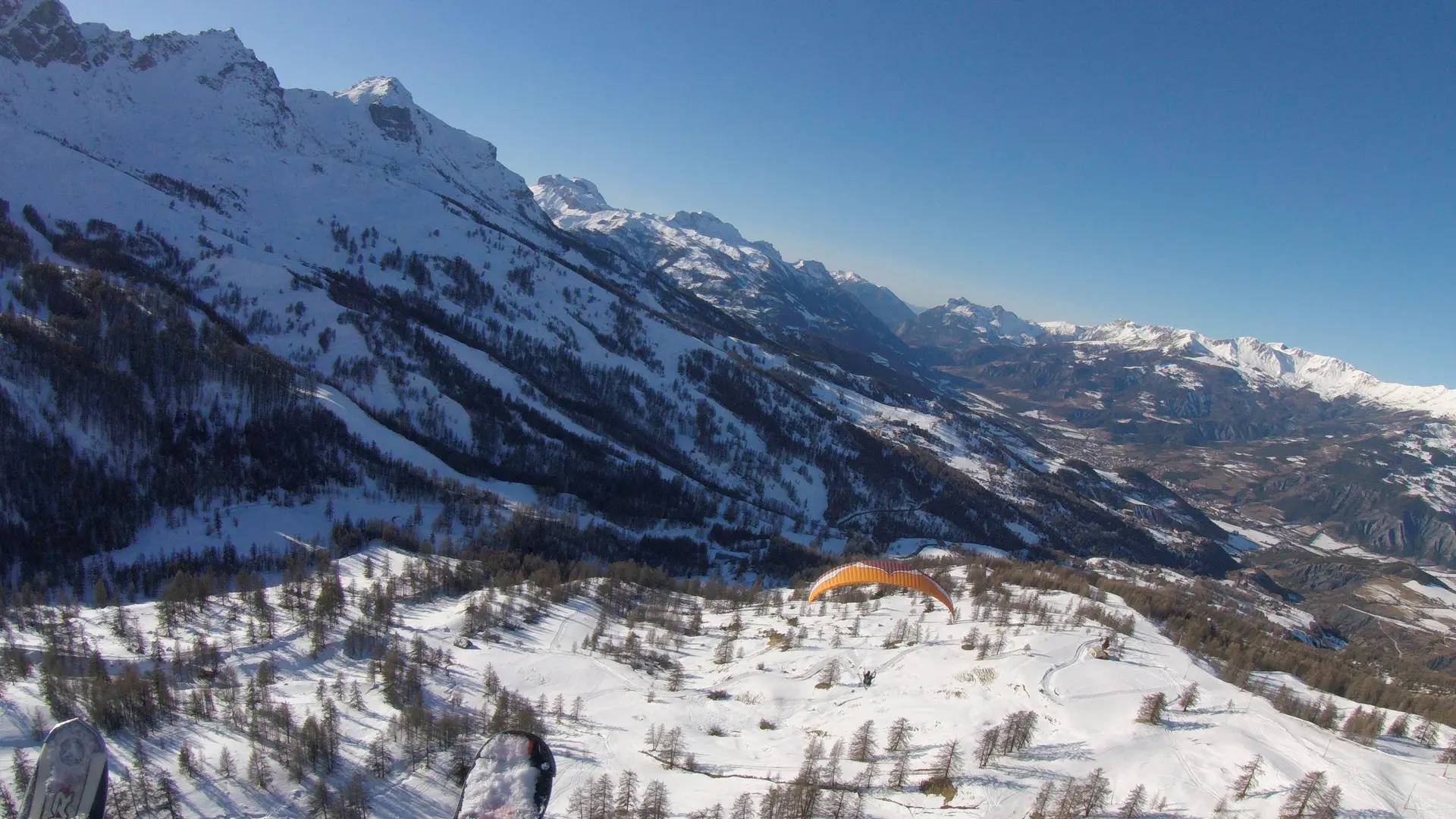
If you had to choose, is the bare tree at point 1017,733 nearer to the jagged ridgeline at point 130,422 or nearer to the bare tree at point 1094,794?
the bare tree at point 1094,794

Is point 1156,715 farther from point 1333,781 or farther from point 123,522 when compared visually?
point 123,522

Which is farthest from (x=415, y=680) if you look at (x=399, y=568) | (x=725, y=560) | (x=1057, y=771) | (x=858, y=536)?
(x=858, y=536)

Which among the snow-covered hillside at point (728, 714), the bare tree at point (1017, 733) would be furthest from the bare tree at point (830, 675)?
the bare tree at point (1017, 733)

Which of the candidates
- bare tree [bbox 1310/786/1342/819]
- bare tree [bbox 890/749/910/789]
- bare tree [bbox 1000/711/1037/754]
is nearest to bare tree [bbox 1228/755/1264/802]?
bare tree [bbox 1310/786/1342/819]

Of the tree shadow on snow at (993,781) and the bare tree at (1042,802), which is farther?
the tree shadow on snow at (993,781)

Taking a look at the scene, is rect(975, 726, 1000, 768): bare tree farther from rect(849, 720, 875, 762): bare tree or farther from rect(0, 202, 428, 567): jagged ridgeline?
rect(0, 202, 428, 567): jagged ridgeline
